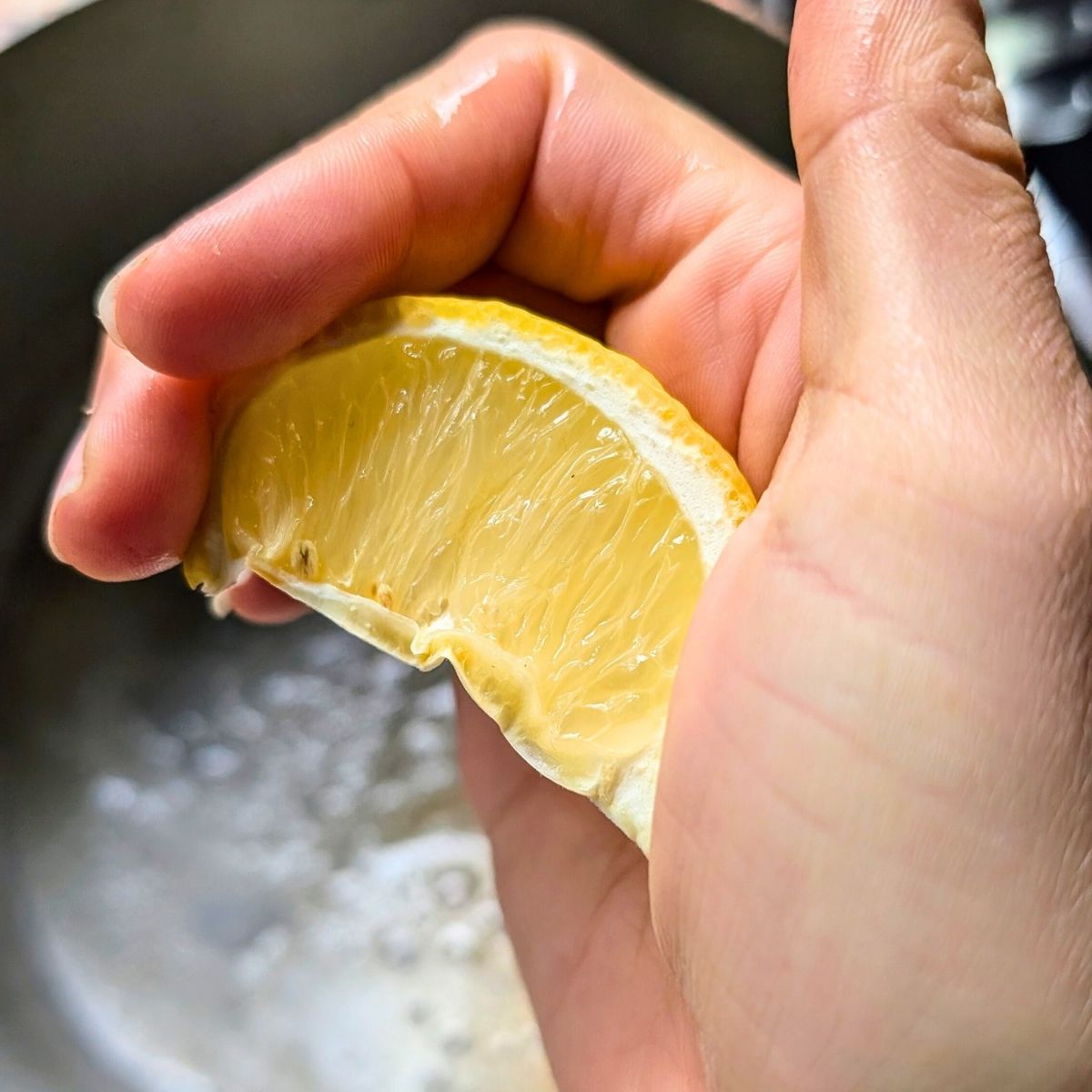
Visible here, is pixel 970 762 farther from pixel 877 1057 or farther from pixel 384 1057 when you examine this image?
pixel 384 1057

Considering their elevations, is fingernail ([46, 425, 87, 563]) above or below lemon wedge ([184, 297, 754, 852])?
below

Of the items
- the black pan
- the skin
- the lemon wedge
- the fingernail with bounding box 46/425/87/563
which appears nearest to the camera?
the skin

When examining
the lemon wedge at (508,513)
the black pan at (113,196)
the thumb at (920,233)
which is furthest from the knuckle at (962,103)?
the black pan at (113,196)

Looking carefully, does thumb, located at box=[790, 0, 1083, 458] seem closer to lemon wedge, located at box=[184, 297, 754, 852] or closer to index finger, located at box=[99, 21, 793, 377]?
lemon wedge, located at box=[184, 297, 754, 852]

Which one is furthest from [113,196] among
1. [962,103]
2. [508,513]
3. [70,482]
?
[962,103]

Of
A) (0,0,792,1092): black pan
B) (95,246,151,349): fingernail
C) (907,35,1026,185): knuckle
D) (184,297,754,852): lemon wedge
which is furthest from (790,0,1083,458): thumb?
(0,0,792,1092): black pan

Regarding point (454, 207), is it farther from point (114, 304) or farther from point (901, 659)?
point (901, 659)

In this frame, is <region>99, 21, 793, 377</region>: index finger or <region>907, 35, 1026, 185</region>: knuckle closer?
<region>907, 35, 1026, 185</region>: knuckle
